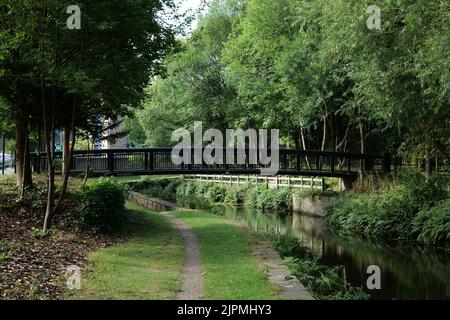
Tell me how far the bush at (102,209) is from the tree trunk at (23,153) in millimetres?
1633

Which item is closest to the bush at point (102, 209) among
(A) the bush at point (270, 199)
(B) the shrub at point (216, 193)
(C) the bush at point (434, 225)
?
(C) the bush at point (434, 225)

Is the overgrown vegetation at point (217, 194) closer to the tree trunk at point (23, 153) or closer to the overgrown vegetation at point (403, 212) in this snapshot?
the overgrown vegetation at point (403, 212)

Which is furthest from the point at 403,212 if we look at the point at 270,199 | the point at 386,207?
the point at 270,199

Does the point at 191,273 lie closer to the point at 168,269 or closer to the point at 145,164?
the point at 168,269

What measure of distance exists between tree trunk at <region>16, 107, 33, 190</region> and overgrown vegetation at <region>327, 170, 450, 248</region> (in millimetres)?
12888

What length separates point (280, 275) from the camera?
980 cm

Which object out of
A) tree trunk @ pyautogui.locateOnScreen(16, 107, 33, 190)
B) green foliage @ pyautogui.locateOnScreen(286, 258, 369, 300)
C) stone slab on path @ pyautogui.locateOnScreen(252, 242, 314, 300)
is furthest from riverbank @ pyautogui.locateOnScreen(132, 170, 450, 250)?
tree trunk @ pyautogui.locateOnScreen(16, 107, 33, 190)

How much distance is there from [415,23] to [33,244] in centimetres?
1052

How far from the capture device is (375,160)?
3253 centimetres

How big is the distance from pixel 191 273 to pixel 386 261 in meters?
8.26

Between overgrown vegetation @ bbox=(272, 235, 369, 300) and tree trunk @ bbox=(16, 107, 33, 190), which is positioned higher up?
tree trunk @ bbox=(16, 107, 33, 190)

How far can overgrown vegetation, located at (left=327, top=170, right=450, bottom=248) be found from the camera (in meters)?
18.1

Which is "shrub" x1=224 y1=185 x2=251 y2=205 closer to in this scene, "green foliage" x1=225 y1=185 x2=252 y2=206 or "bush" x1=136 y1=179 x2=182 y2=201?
"green foliage" x1=225 y1=185 x2=252 y2=206

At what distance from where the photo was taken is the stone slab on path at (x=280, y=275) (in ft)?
27.3
